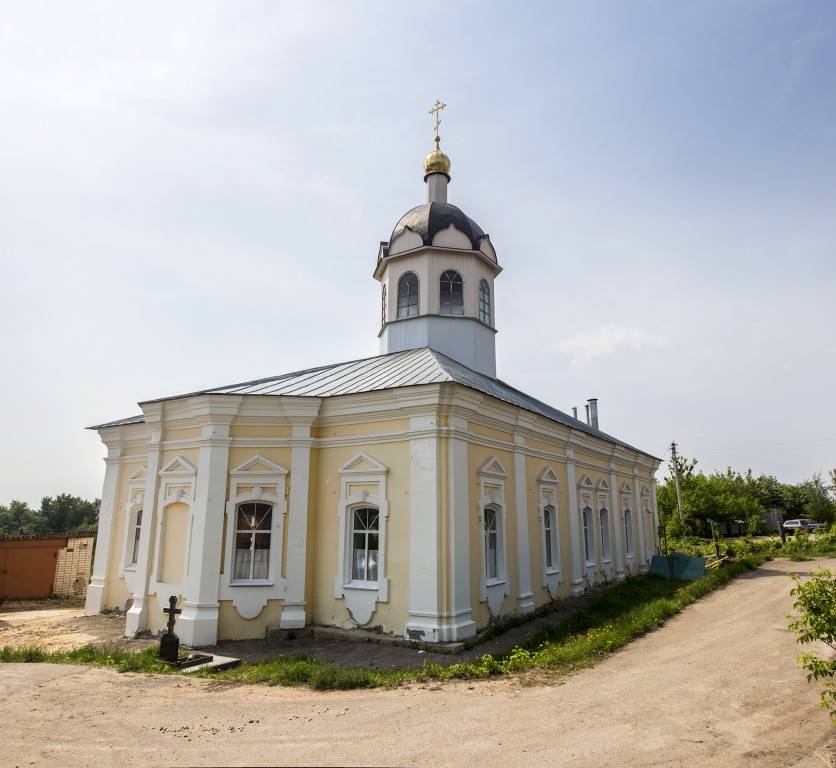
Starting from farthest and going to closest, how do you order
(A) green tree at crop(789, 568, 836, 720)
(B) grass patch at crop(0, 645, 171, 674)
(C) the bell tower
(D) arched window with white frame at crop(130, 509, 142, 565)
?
(C) the bell tower, (D) arched window with white frame at crop(130, 509, 142, 565), (B) grass patch at crop(0, 645, 171, 674), (A) green tree at crop(789, 568, 836, 720)

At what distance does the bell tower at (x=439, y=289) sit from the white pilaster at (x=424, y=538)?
5958 mm

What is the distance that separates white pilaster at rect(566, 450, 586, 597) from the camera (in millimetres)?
15227

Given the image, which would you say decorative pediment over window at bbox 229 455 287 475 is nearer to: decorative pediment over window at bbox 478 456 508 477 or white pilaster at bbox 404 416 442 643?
white pilaster at bbox 404 416 442 643

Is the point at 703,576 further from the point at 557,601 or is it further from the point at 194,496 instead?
the point at 194,496

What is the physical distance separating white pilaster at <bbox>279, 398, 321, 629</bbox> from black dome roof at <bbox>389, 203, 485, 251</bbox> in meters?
7.22

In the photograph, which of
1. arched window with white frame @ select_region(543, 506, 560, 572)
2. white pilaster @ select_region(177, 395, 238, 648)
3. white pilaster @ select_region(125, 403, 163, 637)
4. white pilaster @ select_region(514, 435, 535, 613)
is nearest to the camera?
white pilaster @ select_region(177, 395, 238, 648)

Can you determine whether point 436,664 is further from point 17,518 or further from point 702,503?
point 17,518

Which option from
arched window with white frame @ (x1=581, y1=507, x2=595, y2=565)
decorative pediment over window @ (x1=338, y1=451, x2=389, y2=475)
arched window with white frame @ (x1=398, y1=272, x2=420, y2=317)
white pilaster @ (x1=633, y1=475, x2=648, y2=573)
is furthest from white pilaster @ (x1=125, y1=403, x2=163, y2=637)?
white pilaster @ (x1=633, y1=475, x2=648, y2=573)

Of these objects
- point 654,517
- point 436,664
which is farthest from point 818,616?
point 654,517

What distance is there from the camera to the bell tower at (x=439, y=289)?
16.1 metres

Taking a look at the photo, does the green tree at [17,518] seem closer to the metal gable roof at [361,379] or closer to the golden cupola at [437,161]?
the metal gable roof at [361,379]

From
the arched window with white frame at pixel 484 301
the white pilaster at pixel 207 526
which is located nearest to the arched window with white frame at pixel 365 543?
the white pilaster at pixel 207 526

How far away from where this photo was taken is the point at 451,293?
16.5 metres

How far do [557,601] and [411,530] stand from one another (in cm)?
580
